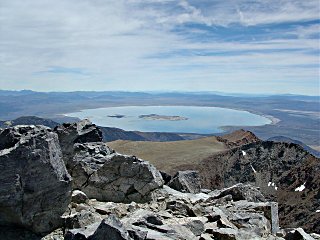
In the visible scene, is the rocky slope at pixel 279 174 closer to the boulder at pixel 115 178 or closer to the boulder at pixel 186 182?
the boulder at pixel 186 182

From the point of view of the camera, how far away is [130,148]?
13212cm

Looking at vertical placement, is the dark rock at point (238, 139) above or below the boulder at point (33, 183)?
below

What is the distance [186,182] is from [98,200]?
25.4ft

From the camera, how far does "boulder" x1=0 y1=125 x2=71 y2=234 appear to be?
16781 millimetres

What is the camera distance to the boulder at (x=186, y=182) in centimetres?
2791

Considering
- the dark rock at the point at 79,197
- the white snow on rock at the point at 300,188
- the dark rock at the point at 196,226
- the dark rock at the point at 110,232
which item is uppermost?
the dark rock at the point at 110,232

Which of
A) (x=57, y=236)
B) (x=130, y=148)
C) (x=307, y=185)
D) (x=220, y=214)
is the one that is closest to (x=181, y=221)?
(x=220, y=214)

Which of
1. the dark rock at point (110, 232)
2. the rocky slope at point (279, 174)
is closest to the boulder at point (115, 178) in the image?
the dark rock at point (110, 232)

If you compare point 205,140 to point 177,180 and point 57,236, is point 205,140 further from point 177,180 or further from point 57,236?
point 57,236

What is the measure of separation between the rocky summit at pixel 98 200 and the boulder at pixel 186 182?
9 centimetres

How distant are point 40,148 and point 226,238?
359 inches

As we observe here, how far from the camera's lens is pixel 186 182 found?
2886 cm

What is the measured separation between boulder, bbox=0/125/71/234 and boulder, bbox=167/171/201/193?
1089cm

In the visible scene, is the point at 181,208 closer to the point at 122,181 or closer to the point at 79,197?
the point at 122,181
